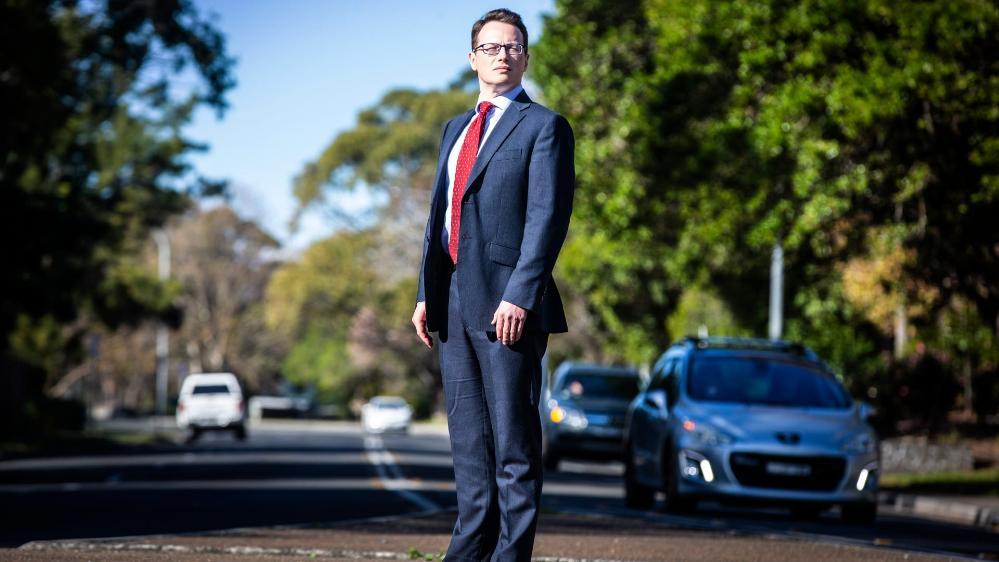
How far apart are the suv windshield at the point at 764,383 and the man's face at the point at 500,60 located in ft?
32.1

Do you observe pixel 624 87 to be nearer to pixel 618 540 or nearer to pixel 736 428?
pixel 736 428

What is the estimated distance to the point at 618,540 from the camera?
10.7m

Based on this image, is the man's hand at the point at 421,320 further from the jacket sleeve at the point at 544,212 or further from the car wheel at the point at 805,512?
the car wheel at the point at 805,512

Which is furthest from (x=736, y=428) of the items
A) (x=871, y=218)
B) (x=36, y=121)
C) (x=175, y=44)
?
(x=175, y=44)

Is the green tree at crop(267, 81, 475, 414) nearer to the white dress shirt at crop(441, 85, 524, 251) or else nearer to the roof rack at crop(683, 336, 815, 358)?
the roof rack at crop(683, 336, 815, 358)

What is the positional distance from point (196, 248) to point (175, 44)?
49918 millimetres

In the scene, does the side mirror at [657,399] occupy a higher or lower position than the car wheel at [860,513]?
higher

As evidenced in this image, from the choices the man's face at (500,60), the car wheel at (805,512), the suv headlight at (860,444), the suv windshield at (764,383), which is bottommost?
the car wheel at (805,512)

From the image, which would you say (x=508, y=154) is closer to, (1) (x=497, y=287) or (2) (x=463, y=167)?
(2) (x=463, y=167)

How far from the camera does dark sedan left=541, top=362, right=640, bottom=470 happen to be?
26.4 meters

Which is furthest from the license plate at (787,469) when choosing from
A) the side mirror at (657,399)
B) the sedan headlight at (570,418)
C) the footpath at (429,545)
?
the sedan headlight at (570,418)

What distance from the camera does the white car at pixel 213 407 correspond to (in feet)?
146

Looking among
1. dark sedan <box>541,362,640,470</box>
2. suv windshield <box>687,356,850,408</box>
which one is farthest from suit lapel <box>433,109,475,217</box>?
dark sedan <box>541,362,640,470</box>

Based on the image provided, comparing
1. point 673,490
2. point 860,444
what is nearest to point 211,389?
point 673,490
